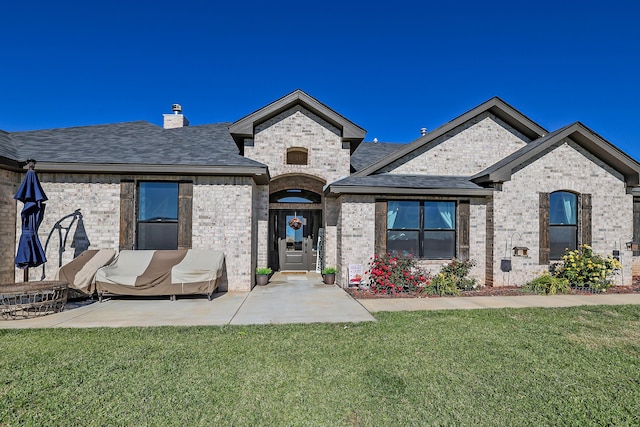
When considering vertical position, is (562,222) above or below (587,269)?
above

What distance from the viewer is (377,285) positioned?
8977 mm

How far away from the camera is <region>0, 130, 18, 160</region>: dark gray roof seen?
8.45 meters

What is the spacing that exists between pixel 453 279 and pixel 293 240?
6.80 meters

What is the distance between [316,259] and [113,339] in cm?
915

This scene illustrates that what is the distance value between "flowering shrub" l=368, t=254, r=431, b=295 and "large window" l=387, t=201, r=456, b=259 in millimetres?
585

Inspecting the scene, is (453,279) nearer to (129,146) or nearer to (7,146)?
(129,146)

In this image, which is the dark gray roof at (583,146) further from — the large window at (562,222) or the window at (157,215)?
the window at (157,215)

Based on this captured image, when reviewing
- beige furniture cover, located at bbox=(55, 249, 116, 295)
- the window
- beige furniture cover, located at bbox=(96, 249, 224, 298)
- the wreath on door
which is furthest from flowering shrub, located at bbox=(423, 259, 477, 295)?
beige furniture cover, located at bbox=(55, 249, 116, 295)

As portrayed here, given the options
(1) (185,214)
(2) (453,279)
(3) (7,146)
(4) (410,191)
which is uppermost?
(3) (7,146)

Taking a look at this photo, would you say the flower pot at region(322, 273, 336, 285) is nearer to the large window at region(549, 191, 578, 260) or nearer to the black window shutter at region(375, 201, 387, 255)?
the black window shutter at region(375, 201, 387, 255)

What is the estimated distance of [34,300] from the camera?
A: 6.48 meters

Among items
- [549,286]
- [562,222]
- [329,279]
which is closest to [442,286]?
[549,286]

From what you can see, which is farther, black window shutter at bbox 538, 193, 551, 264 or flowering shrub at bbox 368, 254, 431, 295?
black window shutter at bbox 538, 193, 551, 264

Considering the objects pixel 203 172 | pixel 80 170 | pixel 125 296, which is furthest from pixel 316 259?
pixel 80 170
